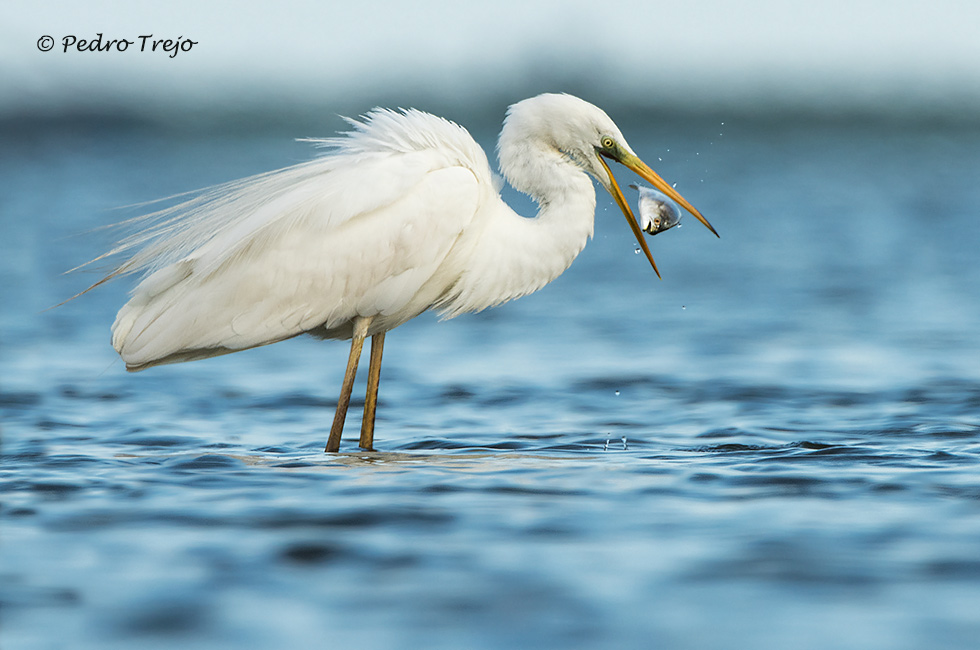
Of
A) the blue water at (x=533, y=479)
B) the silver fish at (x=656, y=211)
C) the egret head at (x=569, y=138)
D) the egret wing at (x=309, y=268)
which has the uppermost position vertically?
the egret head at (x=569, y=138)

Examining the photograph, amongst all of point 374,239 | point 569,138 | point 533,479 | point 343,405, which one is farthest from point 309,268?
point 533,479

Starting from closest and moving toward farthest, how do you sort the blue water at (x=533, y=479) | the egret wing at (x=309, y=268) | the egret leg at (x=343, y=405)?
the blue water at (x=533, y=479)
the egret wing at (x=309, y=268)
the egret leg at (x=343, y=405)

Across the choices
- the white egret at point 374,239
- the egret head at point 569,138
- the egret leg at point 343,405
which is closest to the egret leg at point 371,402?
the white egret at point 374,239

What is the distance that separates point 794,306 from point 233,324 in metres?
7.55

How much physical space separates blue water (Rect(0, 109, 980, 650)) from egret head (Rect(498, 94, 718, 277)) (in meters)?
1.35

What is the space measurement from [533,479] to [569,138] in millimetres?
1943

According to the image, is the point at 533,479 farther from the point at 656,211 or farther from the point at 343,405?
the point at 656,211

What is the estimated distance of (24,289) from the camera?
1432cm

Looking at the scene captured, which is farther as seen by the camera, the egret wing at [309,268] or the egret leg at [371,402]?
the egret leg at [371,402]

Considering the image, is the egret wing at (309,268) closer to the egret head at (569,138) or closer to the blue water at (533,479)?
the egret head at (569,138)

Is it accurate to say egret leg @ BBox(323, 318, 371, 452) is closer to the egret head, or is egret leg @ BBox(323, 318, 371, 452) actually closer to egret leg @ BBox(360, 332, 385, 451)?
egret leg @ BBox(360, 332, 385, 451)

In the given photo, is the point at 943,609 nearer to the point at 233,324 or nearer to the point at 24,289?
the point at 233,324

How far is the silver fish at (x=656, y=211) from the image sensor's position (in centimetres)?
632

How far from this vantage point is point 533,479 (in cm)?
531
